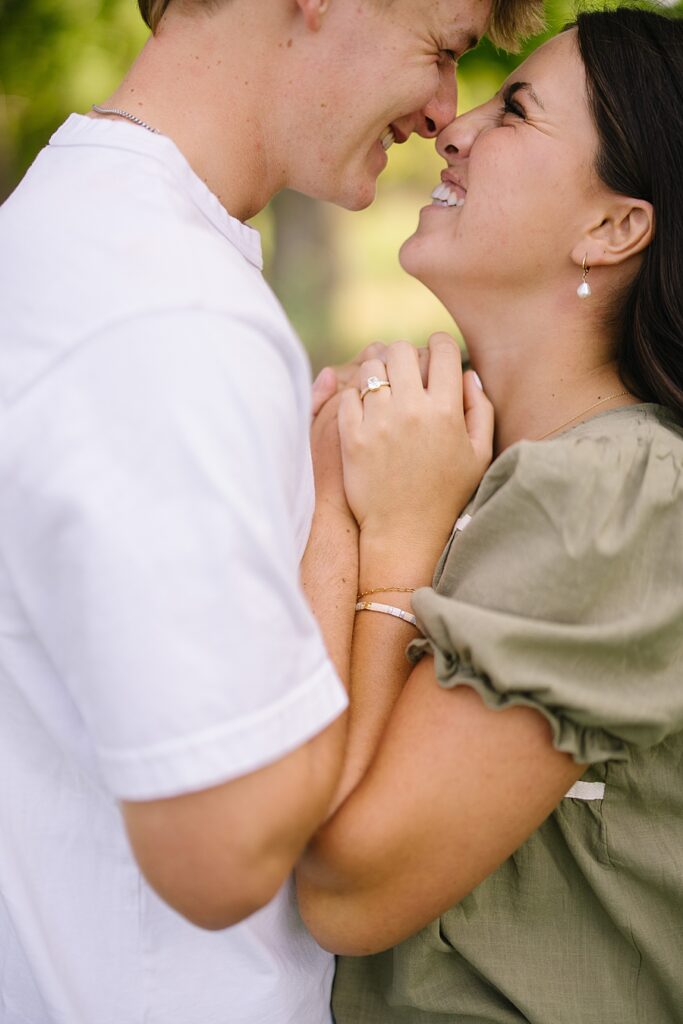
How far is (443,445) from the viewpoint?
2.00 metres

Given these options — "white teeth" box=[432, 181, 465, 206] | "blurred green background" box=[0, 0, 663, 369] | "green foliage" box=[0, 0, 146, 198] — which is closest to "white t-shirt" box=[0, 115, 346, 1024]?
"white teeth" box=[432, 181, 465, 206]

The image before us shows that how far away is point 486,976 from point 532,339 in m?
1.28

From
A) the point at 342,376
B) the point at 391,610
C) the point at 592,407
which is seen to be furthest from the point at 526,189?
the point at 391,610

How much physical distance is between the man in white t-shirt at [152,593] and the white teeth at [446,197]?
0.70 meters

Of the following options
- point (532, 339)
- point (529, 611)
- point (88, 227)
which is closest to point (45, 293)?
point (88, 227)

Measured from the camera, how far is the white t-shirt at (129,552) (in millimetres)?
1129

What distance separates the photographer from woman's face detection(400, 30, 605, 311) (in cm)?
217

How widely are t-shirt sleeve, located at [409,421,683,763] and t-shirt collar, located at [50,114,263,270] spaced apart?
0.62m

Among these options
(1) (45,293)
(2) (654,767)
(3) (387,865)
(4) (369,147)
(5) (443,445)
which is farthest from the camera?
(4) (369,147)

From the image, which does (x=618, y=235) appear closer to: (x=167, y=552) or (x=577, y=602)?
(x=577, y=602)

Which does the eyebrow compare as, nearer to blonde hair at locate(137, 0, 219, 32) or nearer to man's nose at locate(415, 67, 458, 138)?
man's nose at locate(415, 67, 458, 138)

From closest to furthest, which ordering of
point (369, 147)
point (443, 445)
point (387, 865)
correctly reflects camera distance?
point (387, 865)
point (443, 445)
point (369, 147)

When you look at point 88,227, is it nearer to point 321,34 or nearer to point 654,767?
point 321,34

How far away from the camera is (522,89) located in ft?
7.43
